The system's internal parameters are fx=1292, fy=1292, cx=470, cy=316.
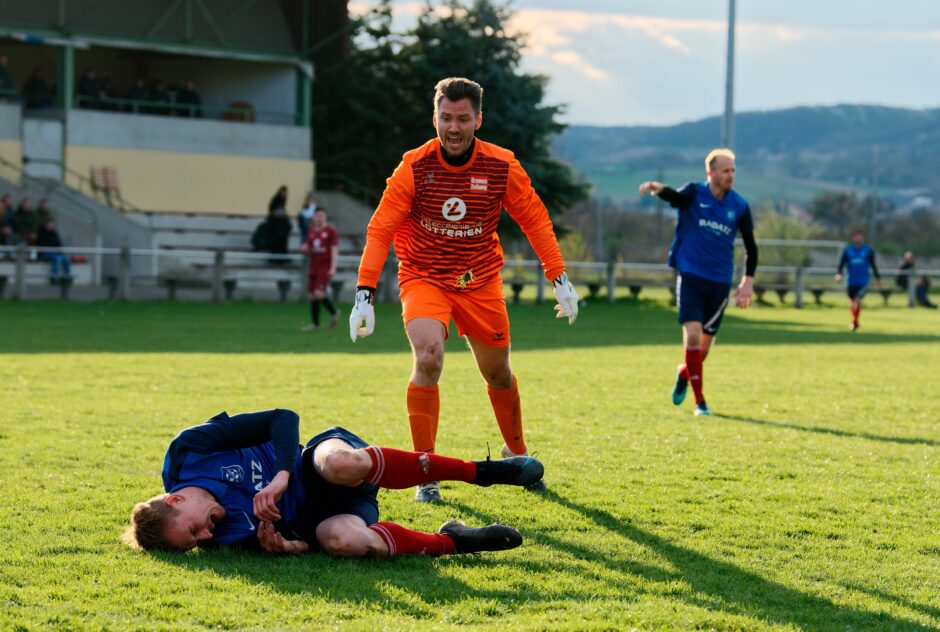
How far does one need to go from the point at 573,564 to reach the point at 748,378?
369 inches

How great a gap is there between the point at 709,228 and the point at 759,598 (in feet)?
22.1

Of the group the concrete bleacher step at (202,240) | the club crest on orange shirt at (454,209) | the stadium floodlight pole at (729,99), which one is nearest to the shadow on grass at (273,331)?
the stadium floodlight pole at (729,99)

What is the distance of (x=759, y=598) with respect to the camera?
5086 millimetres

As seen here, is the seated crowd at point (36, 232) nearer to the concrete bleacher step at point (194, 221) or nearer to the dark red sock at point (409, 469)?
the concrete bleacher step at point (194, 221)

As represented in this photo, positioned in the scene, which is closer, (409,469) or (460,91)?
(409,469)

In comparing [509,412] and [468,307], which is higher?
[468,307]

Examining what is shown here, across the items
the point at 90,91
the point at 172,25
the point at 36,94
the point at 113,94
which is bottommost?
the point at 36,94

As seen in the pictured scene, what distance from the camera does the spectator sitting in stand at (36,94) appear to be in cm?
3253

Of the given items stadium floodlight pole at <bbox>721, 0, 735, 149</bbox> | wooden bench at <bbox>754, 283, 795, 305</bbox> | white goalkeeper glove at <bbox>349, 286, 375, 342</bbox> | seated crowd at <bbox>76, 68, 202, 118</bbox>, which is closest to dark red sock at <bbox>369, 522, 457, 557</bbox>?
white goalkeeper glove at <bbox>349, 286, 375, 342</bbox>

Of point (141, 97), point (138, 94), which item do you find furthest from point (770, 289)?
point (138, 94)

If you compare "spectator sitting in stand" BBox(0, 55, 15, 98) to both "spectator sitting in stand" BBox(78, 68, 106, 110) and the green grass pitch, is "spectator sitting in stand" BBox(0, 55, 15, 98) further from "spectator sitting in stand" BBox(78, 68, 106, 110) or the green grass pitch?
the green grass pitch

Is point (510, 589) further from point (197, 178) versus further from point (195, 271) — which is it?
point (197, 178)

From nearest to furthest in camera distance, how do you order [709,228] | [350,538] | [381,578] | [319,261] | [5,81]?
1. [381,578]
2. [350,538]
3. [709,228]
4. [319,261]
5. [5,81]

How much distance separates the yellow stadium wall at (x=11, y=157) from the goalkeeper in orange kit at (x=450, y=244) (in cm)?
2492
